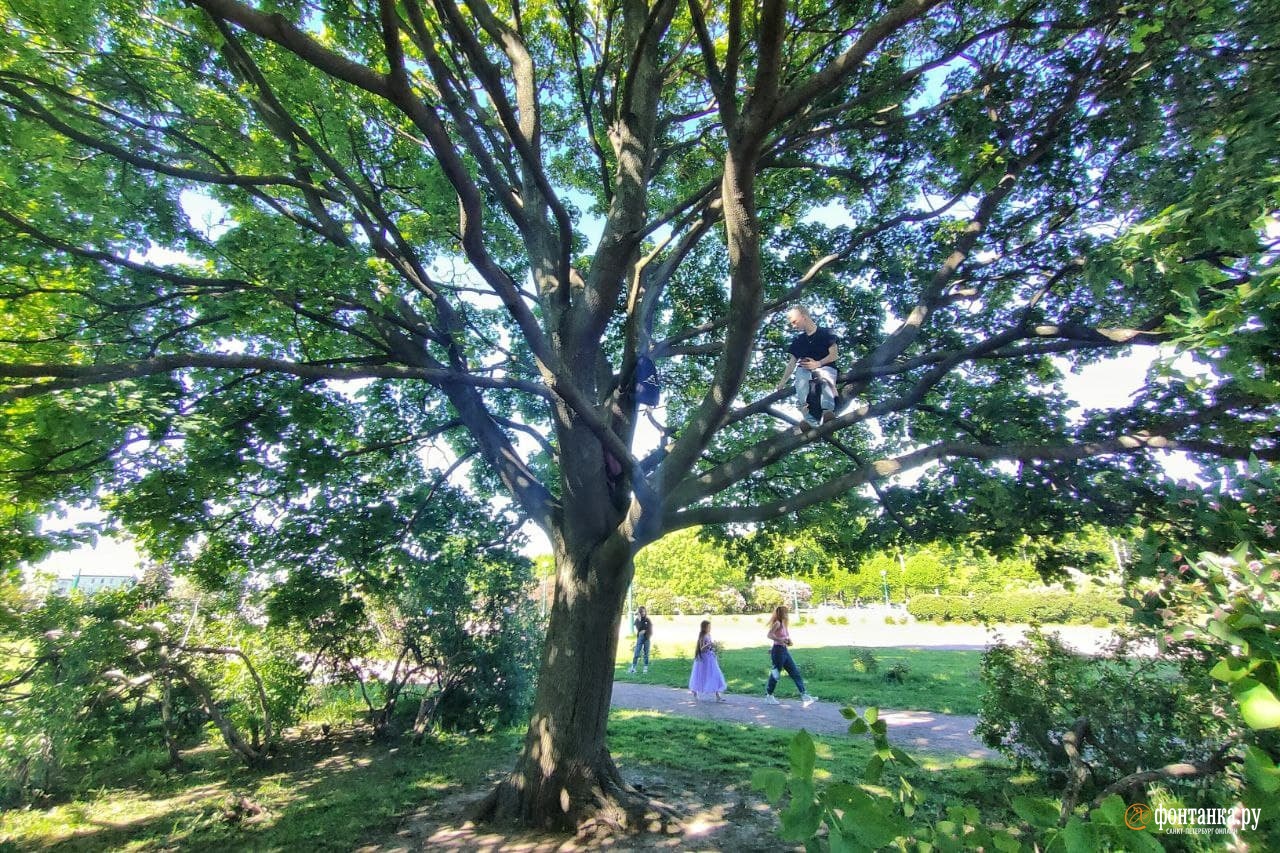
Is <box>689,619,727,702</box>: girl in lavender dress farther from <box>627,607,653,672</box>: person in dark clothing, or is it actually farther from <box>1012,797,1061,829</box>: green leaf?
<box>1012,797,1061,829</box>: green leaf

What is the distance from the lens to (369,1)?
4.85 meters

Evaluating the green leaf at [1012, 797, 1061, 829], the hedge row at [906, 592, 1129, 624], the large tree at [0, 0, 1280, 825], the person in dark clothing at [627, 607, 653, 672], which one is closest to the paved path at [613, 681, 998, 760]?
the person in dark clothing at [627, 607, 653, 672]

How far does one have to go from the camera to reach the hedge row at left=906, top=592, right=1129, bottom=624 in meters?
24.3

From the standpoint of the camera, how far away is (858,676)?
507 inches

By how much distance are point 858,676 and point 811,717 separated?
4.16 metres

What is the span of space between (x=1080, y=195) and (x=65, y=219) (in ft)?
30.9

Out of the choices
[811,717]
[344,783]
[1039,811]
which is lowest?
[344,783]

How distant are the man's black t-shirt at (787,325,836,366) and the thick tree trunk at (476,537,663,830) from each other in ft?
7.83

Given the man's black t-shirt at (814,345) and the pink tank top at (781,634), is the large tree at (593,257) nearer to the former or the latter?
the man's black t-shirt at (814,345)

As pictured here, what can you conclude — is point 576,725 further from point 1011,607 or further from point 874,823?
point 1011,607

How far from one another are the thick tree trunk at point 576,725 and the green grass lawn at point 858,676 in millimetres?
6653

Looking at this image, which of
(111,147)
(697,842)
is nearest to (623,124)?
(111,147)

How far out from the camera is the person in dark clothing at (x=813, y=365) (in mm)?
4695

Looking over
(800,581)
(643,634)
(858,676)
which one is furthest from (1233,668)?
(800,581)
